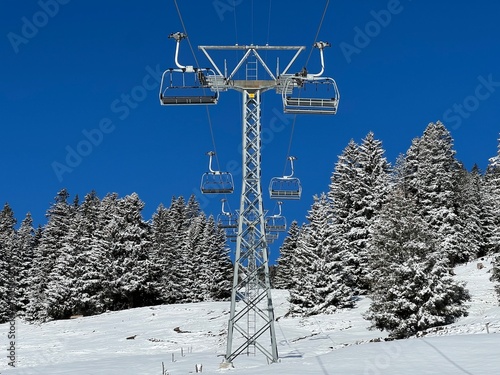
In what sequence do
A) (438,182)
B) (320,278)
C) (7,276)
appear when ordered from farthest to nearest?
1. (7,276)
2. (438,182)
3. (320,278)

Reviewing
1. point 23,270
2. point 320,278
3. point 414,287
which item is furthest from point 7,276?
point 414,287

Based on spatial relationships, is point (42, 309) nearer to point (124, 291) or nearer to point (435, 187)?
point (124, 291)

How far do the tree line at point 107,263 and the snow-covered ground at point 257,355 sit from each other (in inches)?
274

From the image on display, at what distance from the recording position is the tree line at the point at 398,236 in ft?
106

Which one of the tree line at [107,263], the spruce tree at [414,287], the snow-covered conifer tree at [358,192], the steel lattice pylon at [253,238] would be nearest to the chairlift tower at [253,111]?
the steel lattice pylon at [253,238]

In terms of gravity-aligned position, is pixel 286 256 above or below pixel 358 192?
below

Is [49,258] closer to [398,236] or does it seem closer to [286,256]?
[286,256]

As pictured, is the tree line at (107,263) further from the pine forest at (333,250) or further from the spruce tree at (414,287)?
the spruce tree at (414,287)

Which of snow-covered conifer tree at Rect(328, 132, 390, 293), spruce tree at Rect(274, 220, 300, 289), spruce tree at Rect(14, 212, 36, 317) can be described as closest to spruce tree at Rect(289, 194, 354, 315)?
snow-covered conifer tree at Rect(328, 132, 390, 293)

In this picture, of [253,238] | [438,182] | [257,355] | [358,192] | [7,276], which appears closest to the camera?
[253,238]

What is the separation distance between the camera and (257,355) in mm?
29266

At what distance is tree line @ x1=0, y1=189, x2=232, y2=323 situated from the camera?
5903 centimetres

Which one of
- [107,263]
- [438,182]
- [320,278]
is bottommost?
[320,278]

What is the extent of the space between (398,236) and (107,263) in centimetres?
3548
